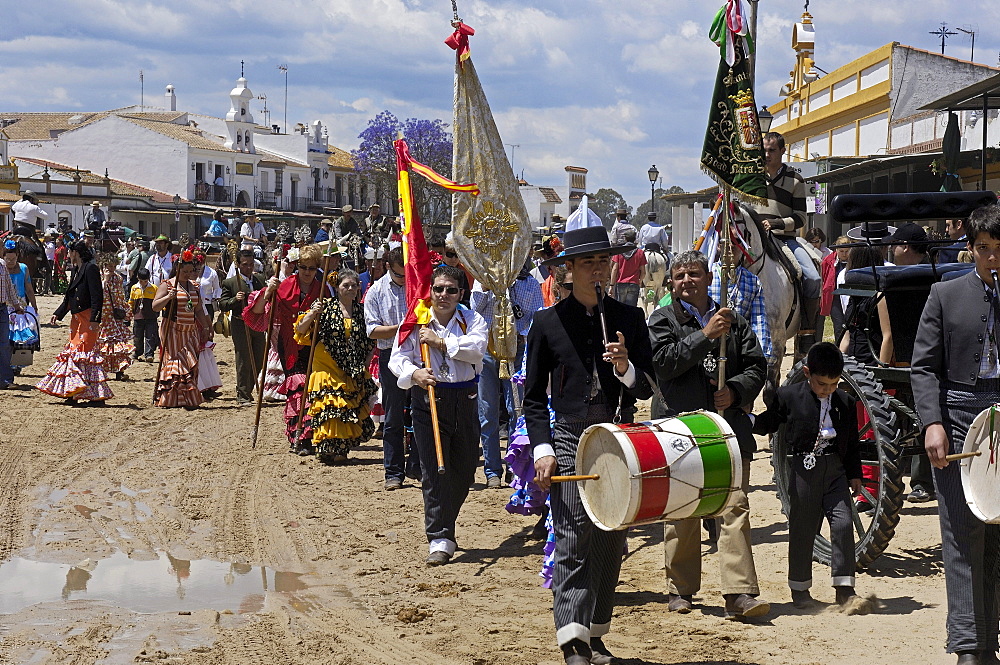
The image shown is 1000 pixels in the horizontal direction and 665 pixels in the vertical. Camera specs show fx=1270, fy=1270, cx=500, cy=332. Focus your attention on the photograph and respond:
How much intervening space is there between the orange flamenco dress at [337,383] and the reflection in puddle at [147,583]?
12.5 feet

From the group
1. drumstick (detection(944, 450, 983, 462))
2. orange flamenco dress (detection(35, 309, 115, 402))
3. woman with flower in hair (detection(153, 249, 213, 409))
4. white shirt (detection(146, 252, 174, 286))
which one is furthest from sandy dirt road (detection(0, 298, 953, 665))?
white shirt (detection(146, 252, 174, 286))

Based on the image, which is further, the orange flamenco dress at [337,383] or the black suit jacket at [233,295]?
the black suit jacket at [233,295]

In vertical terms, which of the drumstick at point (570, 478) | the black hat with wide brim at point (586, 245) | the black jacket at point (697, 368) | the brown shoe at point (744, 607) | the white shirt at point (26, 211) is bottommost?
the brown shoe at point (744, 607)

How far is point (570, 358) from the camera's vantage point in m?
6.02

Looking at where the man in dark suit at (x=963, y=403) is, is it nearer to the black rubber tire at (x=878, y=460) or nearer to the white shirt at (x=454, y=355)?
the black rubber tire at (x=878, y=460)

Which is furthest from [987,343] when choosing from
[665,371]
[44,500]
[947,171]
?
[947,171]

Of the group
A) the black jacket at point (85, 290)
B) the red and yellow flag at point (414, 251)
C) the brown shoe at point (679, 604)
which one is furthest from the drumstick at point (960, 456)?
the black jacket at point (85, 290)

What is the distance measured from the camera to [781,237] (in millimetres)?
10555

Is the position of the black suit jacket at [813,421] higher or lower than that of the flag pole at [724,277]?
lower

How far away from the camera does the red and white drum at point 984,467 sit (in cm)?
532

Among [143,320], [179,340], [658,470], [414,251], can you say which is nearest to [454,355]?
[414,251]

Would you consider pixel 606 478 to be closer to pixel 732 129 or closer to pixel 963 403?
pixel 963 403

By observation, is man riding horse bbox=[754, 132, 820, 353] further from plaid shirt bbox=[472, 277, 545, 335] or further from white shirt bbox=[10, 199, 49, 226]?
white shirt bbox=[10, 199, 49, 226]

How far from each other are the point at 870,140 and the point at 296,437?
2314 centimetres
